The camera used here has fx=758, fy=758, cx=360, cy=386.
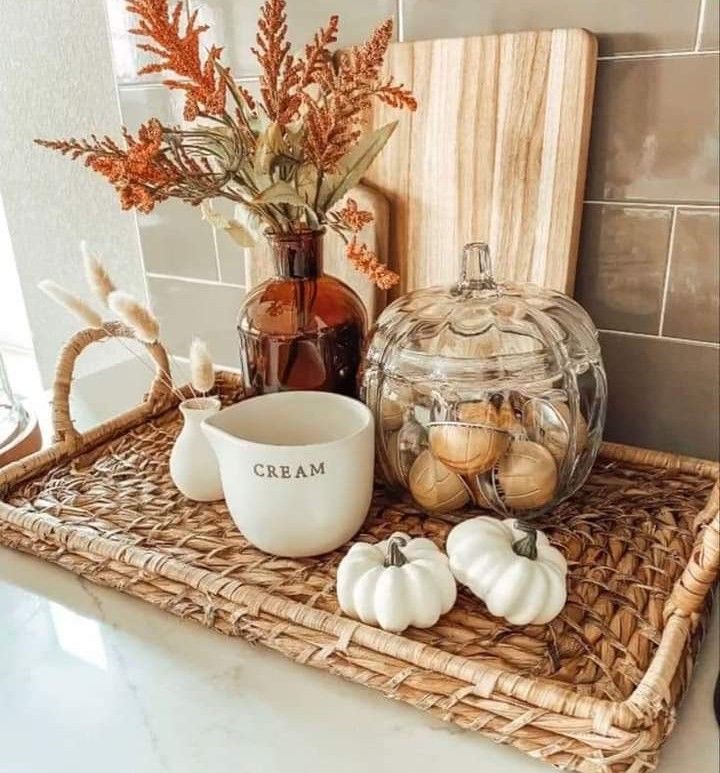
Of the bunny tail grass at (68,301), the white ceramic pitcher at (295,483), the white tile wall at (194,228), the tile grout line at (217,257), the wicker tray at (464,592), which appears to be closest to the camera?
the wicker tray at (464,592)

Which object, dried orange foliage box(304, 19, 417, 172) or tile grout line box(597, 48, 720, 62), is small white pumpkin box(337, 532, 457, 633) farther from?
tile grout line box(597, 48, 720, 62)

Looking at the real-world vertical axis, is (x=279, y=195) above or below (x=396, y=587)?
above

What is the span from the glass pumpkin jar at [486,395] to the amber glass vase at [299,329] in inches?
1.9

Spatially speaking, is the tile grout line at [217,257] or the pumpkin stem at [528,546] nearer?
the pumpkin stem at [528,546]

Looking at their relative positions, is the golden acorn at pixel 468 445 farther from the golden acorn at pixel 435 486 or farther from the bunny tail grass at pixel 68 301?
the bunny tail grass at pixel 68 301

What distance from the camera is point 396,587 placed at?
0.50 metres

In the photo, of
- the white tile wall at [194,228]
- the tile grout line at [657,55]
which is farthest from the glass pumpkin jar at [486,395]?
the white tile wall at [194,228]

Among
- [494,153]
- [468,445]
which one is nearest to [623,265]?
[494,153]

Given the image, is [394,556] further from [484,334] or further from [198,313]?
[198,313]

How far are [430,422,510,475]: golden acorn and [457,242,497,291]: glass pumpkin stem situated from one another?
0.12m

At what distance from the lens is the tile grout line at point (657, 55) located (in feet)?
2.03

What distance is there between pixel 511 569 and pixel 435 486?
0.13 metres

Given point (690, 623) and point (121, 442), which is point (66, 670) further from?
point (690, 623)

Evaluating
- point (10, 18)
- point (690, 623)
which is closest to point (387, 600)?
point (690, 623)
